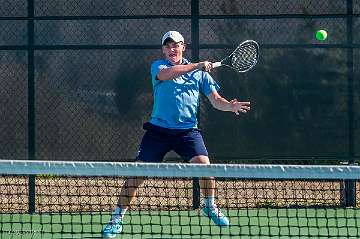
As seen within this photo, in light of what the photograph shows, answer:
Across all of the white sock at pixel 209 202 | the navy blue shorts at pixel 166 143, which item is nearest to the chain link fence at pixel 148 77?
the navy blue shorts at pixel 166 143

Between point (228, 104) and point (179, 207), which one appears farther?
point (179, 207)

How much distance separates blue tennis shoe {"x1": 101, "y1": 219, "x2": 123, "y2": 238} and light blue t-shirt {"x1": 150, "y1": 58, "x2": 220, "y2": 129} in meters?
0.80

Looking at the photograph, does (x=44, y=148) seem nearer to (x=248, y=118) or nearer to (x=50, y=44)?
(x=50, y=44)

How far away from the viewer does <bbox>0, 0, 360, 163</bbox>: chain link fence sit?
7832 mm

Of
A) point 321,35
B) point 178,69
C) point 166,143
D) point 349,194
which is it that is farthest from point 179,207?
point 321,35

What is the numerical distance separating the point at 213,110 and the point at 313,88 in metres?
0.89

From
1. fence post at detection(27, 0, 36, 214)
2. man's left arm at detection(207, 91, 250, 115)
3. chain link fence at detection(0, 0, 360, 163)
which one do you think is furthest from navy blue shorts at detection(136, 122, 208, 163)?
fence post at detection(27, 0, 36, 214)

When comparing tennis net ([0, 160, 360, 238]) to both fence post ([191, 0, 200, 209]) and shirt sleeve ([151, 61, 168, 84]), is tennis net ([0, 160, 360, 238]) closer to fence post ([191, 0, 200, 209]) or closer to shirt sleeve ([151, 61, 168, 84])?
fence post ([191, 0, 200, 209])

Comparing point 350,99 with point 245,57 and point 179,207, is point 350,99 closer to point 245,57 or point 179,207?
point 245,57

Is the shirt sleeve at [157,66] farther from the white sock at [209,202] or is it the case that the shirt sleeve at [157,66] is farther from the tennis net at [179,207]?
the white sock at [209,202]

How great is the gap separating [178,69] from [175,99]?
1.06 ft

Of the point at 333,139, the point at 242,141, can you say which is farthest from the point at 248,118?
the point at 333,139

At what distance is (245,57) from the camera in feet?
22.5

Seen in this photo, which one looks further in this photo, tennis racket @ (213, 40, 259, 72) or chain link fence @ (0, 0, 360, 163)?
chain link fence @ (0, 0, 360, 163)
